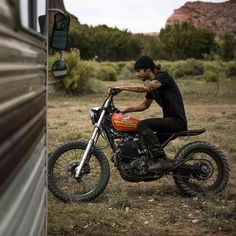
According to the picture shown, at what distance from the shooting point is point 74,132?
37.7ft

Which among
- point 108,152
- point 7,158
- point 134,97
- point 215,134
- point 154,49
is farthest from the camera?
point 154,49

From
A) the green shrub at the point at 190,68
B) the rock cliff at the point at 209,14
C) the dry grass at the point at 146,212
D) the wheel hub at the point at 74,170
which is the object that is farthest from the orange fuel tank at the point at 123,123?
the rock cliff at the point at 209,14

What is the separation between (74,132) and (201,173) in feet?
18.4

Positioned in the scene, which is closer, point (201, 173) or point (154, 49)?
point (201, 173)

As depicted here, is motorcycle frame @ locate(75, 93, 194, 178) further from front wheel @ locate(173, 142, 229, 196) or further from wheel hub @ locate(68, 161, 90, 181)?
front wheel @ locate(173, 142, 229, 196)

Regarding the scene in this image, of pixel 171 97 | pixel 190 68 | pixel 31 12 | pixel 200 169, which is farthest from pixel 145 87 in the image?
pixel 190 68

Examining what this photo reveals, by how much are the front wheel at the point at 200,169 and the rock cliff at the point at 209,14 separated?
141005mm

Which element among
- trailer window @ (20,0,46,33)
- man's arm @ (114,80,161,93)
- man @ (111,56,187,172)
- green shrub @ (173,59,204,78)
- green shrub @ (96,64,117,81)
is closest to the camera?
trailer window @ (20,0,46,33)

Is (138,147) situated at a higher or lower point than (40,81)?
lower

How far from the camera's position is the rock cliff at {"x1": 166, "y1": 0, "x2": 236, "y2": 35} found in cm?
15012

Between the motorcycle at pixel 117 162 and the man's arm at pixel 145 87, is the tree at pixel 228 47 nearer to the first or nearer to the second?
the motorcycle at pixel 117 162

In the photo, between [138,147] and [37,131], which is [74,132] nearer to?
[138,147]

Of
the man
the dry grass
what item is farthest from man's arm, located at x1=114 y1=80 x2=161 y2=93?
the dry grass

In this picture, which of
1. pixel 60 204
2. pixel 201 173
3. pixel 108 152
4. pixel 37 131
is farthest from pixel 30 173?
pixel 108 152
